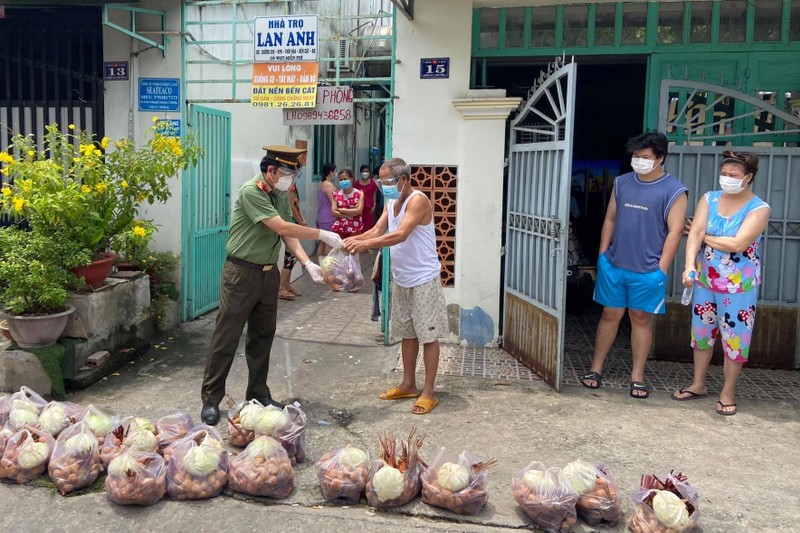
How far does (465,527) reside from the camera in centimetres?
348

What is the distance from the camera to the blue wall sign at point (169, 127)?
639 centimetres

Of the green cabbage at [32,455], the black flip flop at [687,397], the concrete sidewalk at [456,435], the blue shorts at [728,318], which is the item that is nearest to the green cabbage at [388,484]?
the concrete sidewalk at [456,435]

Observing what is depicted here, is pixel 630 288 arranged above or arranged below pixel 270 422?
Answer: above

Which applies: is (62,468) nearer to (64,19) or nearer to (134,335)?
(134,335)

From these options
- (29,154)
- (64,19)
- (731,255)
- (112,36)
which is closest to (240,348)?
(29,154)

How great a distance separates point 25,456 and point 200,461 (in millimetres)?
Answer: 1010

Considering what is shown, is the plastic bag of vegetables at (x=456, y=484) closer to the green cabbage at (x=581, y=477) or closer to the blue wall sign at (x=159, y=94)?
the green cabbage at (x=581, y=477)

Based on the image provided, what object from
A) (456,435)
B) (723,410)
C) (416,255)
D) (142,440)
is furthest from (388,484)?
(723,410)

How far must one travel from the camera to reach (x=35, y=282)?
503cm

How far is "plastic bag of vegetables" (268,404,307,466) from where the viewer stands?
13.0 feet

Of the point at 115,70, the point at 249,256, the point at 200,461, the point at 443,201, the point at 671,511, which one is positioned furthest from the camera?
the point at 115,70

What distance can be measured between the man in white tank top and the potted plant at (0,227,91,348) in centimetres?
225

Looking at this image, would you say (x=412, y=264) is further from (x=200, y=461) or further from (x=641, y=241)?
(x=200, y=461)

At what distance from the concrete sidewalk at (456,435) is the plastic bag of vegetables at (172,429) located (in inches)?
17.1
